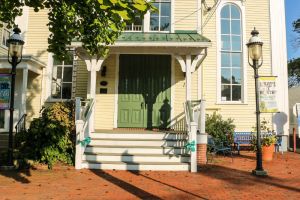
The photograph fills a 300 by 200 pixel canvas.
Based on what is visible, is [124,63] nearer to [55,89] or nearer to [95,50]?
[55,89]

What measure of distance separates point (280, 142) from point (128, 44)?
7.16 m

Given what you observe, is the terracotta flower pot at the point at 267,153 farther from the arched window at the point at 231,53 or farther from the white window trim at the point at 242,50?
the arched window at the point at 231,53

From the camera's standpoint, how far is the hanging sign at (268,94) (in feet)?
33.9

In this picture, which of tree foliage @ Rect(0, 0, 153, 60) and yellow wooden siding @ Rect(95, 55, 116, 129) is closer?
tree foliage @ Rect(0, 0, 153, 60)

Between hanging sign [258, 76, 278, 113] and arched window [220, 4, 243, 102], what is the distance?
3285 millimetres

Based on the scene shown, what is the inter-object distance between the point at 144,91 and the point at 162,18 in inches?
122

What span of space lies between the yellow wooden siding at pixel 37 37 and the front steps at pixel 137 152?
17.0 feet

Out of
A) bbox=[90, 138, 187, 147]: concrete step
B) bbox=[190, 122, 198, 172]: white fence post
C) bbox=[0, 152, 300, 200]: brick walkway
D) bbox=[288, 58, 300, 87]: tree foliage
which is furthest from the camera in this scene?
bbox=[288, 58, 300, 87]: tree foliage

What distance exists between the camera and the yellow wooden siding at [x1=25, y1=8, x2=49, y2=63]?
45.4 ft

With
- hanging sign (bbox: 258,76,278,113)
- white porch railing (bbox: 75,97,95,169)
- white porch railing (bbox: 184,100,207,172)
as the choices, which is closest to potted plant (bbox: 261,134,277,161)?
hanging sign (bbox: 258,76,278,113)

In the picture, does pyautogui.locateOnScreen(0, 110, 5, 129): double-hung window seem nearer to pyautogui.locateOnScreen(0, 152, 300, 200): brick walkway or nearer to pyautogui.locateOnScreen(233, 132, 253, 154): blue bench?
pyautogui.locateOnScreen(0, 152, 300, 200): brick walkway

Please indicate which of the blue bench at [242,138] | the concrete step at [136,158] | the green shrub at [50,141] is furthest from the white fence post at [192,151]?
the blue bench at [242,138]

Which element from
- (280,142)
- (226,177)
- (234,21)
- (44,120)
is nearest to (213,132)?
(280,142)

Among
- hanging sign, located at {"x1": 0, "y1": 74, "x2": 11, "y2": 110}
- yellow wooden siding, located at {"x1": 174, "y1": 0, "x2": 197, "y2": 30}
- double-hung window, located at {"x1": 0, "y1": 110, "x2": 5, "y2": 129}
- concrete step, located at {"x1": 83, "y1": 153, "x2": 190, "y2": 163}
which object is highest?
yellow wooden siding, located at {"x1": 174, "y1": 0, "x2": 197, "y2": 30}
